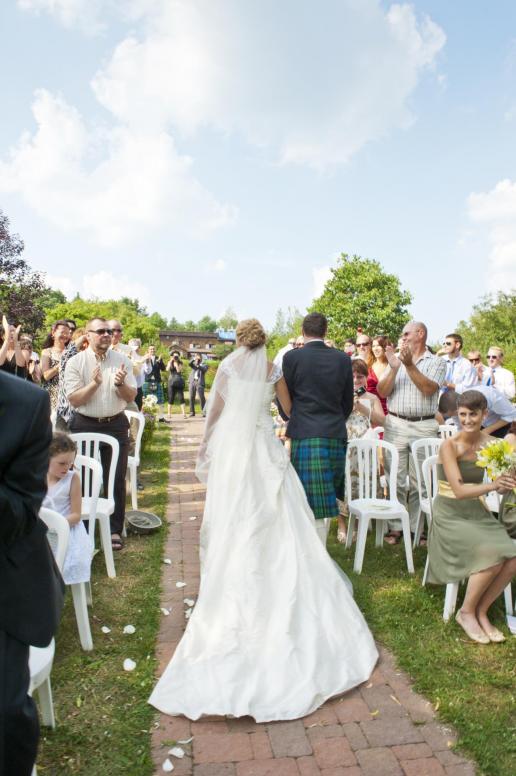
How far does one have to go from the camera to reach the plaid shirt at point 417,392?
5.56 meters

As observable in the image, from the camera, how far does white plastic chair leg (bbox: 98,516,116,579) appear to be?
4.68 m

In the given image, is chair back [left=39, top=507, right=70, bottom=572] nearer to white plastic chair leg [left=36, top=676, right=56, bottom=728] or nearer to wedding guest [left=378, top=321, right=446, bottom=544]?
white plastic chair leg [left=36, top=676, right=56, bottom=728]

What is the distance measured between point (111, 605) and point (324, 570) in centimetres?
160

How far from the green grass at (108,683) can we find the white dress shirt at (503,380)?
6.03m

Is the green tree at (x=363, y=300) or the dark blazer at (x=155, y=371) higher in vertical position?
the green tree at (x=363, y=300)

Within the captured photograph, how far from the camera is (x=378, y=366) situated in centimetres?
719

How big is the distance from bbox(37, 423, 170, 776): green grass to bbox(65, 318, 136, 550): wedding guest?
0.95 meters

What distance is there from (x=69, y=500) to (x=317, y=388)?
2.00m

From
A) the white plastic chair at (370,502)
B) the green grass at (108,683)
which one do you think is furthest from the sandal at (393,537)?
the green grass at (108,683)

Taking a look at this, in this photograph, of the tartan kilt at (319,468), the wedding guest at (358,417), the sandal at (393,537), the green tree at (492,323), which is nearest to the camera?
the tartan kilt at (319,468)

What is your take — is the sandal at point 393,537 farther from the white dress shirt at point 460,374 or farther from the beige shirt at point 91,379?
the white dress shirt at point 460,374

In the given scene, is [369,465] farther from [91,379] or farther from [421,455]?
[91,379]

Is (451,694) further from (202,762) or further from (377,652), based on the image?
(202,762)

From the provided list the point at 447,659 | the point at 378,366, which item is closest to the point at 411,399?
the point at 378,366
